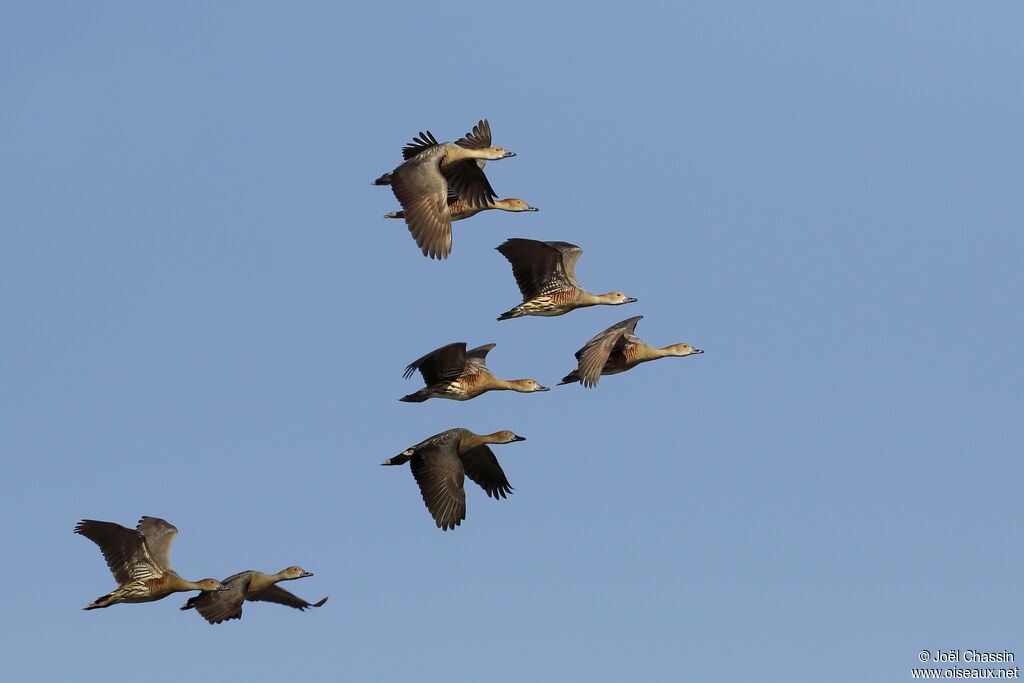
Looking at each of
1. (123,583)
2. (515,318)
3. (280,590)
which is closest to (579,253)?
(515,318)

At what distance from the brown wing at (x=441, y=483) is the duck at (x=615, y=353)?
281cm

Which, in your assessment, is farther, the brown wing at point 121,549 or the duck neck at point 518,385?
the duck neck at point 518,385

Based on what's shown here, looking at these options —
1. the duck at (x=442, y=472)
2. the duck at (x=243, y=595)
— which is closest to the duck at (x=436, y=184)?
the duck at (x=442, y=472)

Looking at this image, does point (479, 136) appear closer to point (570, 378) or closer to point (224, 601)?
point (570, 378)

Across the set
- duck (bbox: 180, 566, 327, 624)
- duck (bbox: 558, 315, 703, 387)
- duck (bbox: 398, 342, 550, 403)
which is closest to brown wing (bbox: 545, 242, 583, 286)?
duck (bbox: 558, 315, 703, 387)

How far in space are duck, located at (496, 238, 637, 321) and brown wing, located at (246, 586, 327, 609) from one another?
6950mm

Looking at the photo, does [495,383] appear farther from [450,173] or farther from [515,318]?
[450,173]

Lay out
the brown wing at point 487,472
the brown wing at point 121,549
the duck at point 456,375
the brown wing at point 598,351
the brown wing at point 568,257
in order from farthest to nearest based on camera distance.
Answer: the brown wing at point 487,472
the brown wing at point 568,257
the duck at point 456,375
the brown wing at point 121,549
the brown wing at point 598,351

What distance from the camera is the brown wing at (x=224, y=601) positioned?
109 ft

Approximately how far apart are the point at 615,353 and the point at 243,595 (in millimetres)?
8810

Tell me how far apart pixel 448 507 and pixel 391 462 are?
1480 millimetres

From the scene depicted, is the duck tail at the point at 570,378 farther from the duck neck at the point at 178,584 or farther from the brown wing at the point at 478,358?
the duck neck at the point at 178,584

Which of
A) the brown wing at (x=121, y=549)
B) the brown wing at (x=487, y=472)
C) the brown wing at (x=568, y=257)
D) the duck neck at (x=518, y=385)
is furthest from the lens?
the brown wing at (x=487, y=472)

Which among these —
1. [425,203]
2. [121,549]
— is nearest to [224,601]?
[121,549]
